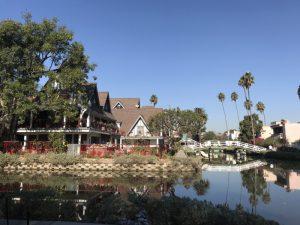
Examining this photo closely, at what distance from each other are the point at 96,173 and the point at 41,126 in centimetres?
1510

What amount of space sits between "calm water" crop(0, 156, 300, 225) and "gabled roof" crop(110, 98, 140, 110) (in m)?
38.8

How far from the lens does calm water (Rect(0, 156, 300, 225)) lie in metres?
11.3

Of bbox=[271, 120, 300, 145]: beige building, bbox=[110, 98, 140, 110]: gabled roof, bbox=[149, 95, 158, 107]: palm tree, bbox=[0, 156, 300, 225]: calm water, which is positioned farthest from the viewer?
bbox=[149, 95, 158, 107]: palm tree

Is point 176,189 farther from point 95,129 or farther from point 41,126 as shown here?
point 41,126

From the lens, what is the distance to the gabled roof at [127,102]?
72.5m

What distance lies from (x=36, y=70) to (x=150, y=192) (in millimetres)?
25295

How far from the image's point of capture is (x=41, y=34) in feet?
135

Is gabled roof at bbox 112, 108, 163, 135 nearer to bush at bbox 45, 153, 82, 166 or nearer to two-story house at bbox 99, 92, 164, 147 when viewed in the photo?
two-story house at bbox 99, 92, 164, 147

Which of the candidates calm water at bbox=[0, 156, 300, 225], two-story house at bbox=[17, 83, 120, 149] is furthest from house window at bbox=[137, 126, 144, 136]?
calm water at bbox=[0, 156, 300, 225]

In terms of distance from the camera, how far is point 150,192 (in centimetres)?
2244

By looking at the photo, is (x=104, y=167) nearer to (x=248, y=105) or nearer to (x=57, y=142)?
(x=57, y=142)

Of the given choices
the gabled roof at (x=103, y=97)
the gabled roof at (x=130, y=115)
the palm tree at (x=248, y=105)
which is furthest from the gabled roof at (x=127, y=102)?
the palm tree at (x=248, y=105)

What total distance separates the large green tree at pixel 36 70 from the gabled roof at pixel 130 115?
2000cm

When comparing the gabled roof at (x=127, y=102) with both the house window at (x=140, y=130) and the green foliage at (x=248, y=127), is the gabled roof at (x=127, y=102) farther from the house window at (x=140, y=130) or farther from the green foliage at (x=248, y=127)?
the green foliage at (x=248, y=127)
